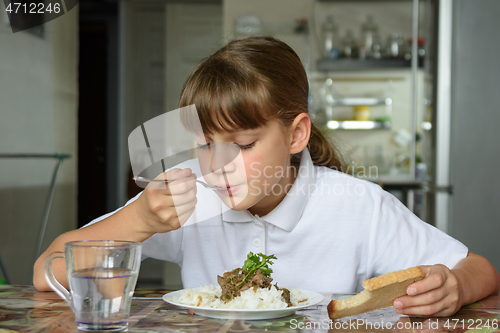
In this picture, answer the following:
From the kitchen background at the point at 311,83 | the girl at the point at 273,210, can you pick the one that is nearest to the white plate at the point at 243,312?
the girl at the point at 273,210

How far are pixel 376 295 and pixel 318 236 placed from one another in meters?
0.38

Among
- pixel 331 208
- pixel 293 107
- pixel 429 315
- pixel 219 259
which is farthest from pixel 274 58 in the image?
pixel 429 315

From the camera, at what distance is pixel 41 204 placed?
9.27 feet

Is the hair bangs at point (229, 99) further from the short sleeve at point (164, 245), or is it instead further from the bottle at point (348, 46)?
the bottle at point (348, 46)

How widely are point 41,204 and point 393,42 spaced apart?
2.94m

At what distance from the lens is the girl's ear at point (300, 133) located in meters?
0.97

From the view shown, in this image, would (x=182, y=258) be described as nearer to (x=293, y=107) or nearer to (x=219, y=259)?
(x=219, y=259)

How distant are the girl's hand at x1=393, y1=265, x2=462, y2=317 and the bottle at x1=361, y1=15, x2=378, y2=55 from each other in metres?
3.50

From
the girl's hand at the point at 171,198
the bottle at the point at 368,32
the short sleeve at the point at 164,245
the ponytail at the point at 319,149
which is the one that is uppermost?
the bottle at the point at 368,32

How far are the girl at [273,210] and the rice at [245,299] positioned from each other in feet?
0.61

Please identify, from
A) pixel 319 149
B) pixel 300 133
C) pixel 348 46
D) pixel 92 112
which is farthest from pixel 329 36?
pixel 300 133

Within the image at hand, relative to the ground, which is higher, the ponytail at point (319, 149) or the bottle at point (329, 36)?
the bottle at point (329, 36)

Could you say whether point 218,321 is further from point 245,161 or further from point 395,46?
point 395,46

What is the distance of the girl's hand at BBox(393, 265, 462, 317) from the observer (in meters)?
0.61
